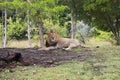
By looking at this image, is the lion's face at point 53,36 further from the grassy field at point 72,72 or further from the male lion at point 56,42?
the grassy field at point 72,72

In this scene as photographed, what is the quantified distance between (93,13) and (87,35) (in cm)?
1224

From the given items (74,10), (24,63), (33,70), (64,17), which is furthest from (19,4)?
(64,17)

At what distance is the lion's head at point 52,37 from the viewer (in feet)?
31.8

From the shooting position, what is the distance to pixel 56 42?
9.96m

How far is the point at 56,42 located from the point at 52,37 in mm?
263

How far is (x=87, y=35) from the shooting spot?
2848 cm

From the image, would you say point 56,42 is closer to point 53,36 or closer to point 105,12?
point 53,36

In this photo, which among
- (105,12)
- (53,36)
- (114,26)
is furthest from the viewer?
(114,26)

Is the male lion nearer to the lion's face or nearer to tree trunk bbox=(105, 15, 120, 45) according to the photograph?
the lion's face

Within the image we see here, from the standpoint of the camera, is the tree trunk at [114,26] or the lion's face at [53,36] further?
the tree trunk at [114,26]

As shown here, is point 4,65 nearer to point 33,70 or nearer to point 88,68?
point 33,70

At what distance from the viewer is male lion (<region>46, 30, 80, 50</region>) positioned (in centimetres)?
977

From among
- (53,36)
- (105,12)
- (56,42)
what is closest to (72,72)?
(53,36)

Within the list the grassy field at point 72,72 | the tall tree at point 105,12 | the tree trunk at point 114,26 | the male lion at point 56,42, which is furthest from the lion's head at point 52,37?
the tree trunk at point 114,26
